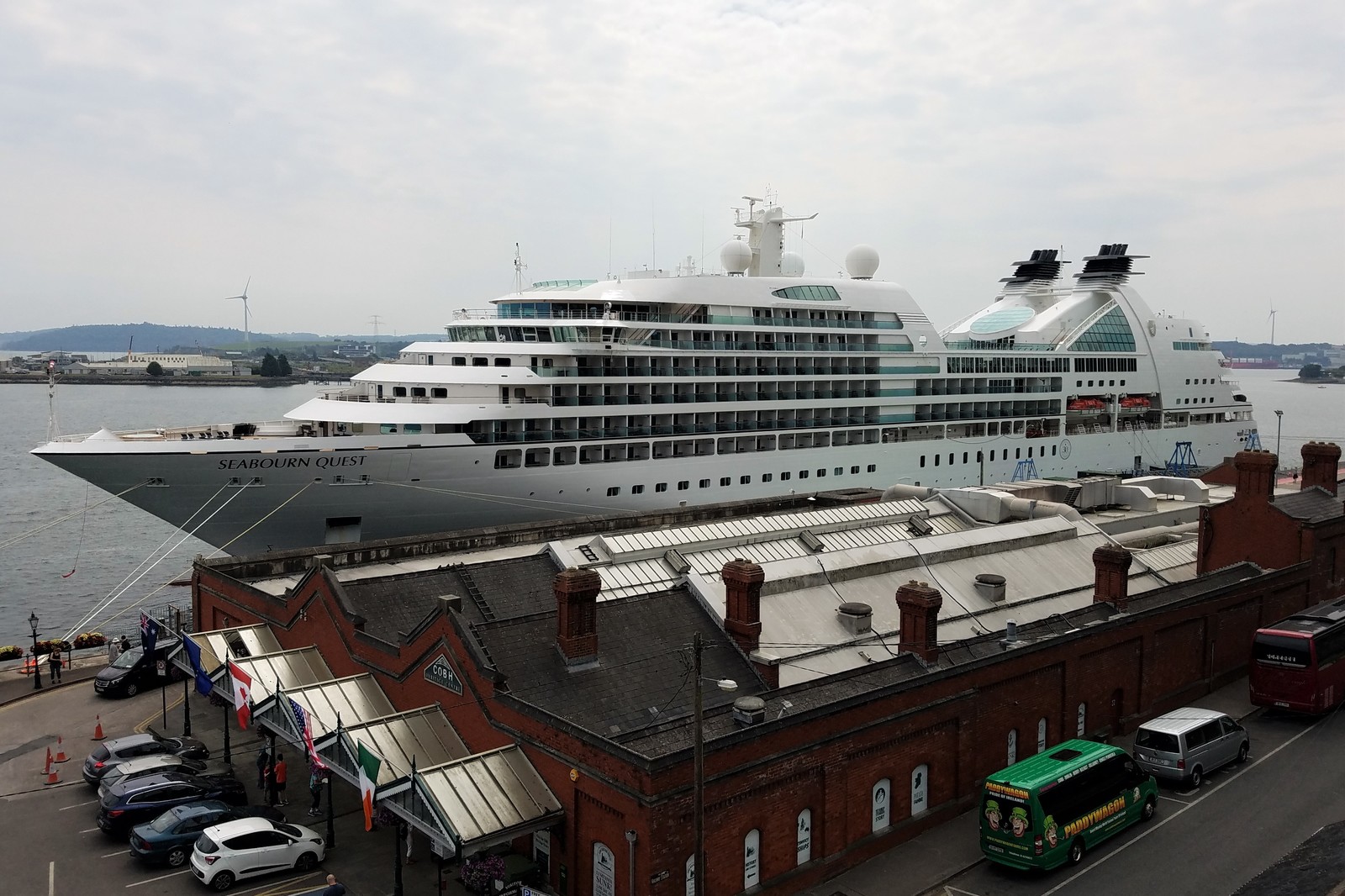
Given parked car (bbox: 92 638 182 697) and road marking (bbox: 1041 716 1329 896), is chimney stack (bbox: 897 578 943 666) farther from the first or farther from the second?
parked car (bbox: 92 638 182 697)

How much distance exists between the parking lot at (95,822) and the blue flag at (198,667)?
191cm

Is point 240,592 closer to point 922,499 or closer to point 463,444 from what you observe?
point 463,444

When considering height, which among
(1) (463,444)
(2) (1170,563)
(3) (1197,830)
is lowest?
(3) (1197,830)

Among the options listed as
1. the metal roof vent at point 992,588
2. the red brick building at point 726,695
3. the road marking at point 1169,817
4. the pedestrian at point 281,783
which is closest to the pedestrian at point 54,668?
the red brick building at point 726,695

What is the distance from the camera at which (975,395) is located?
57.5m

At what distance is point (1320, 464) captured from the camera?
31453 millimetres

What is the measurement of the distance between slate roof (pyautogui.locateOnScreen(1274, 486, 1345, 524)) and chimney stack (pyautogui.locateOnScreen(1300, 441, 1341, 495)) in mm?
662

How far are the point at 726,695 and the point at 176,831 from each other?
9.77m

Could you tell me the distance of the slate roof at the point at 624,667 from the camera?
16219 millimetres

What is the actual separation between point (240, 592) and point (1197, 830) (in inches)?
848

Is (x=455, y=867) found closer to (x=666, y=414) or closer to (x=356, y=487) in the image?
(x=356, y=487)

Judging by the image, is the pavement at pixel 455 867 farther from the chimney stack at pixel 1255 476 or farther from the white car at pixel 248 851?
the chimney stack at pixel 1255 476

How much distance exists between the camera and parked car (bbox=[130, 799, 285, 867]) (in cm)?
1664


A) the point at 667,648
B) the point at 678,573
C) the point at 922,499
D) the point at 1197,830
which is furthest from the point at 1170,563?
the point at 667,648
